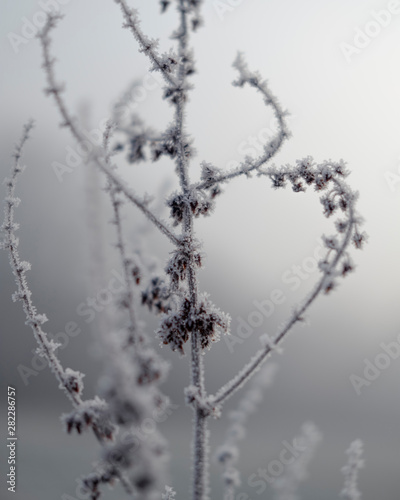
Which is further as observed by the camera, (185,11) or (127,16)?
(127,16)

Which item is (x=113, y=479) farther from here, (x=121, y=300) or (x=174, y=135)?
(x=174, y=135)

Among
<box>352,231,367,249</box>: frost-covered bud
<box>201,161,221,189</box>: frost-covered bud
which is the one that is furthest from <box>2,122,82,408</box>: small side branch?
<box>352,231,367,249</box>: frost-covered bud

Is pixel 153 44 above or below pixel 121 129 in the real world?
above

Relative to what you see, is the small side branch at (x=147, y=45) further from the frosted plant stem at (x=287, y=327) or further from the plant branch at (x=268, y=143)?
the frosted plant stem at (x=287, y=327)

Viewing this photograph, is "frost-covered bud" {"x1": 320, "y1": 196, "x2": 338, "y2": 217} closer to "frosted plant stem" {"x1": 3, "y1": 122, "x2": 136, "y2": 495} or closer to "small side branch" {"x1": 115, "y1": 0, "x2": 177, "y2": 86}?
"small side branch" {"x1": 115, "y1": 0, "x2": 177, "y2": 86}

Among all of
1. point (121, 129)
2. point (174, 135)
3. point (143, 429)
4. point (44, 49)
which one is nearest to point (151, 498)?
point (143, 429)

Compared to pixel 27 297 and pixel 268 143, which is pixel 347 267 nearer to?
pixel 268 143

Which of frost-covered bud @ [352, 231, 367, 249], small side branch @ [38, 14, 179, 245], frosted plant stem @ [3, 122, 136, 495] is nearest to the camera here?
small side branch @ [38, 14, 179, 245]

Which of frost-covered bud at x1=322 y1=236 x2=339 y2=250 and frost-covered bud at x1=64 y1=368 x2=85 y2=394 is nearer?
frost-covered bud at x1=322 y1=236 x2=339 y2=250

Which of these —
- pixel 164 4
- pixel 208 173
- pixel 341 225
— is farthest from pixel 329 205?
pixel 164 4

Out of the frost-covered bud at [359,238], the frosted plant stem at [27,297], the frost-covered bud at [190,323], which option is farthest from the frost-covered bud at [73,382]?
the frost-covered bud at [359,238]

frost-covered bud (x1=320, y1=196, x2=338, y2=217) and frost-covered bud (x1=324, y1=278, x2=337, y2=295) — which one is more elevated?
frost-covered bud (x1=320, y1=196, x2=338, y2=217)
